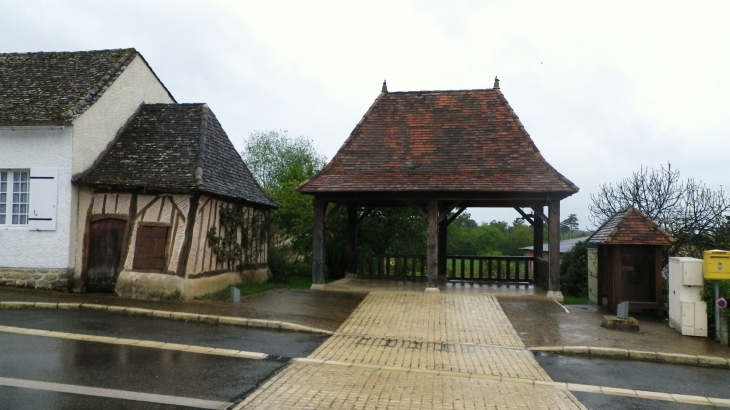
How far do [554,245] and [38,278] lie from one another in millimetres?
11900

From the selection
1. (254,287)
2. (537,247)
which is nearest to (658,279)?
(537,247)

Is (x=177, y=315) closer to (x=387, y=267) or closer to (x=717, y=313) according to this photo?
(x=387, y=267)

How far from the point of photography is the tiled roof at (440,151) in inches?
558

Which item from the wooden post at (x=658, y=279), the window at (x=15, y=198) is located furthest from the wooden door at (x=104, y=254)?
the wooden post at (x=658, y=279)

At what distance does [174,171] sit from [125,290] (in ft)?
9.22

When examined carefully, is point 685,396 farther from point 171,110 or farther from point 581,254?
point 171,110

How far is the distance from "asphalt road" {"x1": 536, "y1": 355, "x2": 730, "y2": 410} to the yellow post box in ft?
7.07

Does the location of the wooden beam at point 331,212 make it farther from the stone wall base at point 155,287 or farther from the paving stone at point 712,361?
the paving stone at point 712,361

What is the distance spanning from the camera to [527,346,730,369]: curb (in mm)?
8453

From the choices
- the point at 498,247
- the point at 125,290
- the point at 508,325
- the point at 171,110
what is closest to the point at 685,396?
the point at 508,325

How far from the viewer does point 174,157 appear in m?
13.8

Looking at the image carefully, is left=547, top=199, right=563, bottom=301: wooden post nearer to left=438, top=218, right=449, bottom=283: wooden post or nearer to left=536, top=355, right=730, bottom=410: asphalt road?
left=438, top=218, right=449, bottom=283: wooden post

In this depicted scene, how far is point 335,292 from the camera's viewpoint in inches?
569

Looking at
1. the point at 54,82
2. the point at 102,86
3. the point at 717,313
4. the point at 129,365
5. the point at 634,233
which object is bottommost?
the point at 129,365
